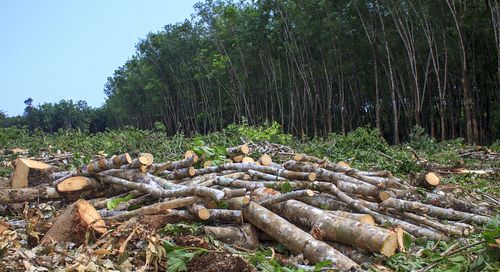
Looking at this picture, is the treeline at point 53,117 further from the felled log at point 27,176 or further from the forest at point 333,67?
the felled log at point 27,176

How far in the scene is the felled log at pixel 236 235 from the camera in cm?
479

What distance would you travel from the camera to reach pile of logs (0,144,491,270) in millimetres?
4457

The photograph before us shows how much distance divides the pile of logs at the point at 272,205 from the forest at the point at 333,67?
13.3 metres

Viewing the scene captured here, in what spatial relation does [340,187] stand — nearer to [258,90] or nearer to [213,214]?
[213,214]

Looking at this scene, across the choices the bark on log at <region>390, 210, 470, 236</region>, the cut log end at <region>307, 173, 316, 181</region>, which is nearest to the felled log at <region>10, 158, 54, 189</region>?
the cut log end at <region>307, 173, 316, 181</region>

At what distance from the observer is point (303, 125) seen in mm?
33031

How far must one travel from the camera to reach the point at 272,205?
5.23m

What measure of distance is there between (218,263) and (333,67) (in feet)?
85.4

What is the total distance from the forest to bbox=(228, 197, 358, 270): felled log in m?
14.7

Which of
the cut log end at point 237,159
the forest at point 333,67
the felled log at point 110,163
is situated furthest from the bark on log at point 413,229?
the forest at point 333,67

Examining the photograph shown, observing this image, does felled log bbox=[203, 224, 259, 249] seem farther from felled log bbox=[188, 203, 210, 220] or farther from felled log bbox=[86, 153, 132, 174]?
felled log bbox=[86, 153, 132, 174]

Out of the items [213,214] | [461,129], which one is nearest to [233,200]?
[213,214]

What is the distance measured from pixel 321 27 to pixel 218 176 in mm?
21035

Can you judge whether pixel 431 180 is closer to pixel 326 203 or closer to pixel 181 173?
pixel 326 203
